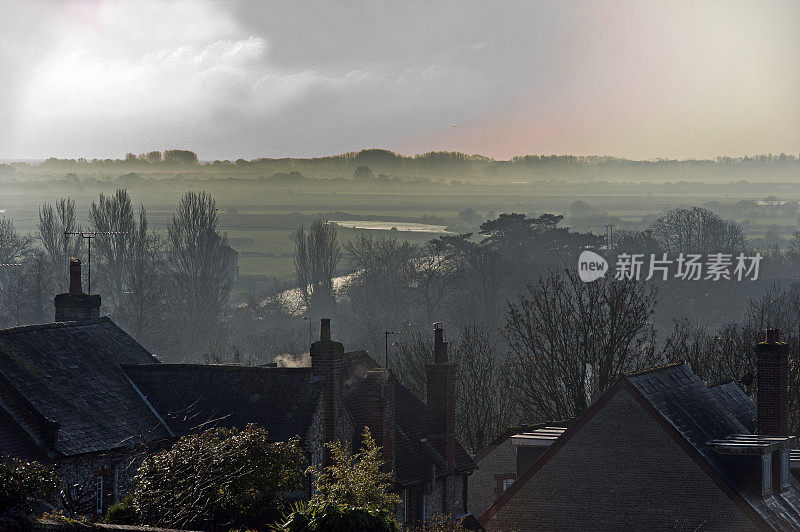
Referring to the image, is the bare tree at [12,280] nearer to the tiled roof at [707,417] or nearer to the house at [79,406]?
the house at [79,406]

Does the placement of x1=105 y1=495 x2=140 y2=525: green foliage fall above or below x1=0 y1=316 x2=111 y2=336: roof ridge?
below

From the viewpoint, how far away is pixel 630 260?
12119 centimetres

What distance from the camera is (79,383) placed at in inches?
1258

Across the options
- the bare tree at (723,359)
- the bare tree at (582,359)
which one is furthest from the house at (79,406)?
the bare tree at (723,359)

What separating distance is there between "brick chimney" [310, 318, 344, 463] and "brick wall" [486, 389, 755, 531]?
580 cm

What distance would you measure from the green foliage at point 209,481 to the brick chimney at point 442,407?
12.5m

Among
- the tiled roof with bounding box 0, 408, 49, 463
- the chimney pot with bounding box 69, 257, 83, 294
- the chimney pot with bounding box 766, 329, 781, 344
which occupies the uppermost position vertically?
the chimney pot with bounding box 69, 257, 83, 294

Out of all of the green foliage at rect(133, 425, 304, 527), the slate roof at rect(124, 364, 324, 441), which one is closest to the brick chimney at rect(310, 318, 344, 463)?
the slate roof at rect(124, 364, 324, 441)

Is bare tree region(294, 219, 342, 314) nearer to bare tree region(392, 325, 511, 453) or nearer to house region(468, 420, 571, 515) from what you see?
bare tree region(392, 325, 511, 453)

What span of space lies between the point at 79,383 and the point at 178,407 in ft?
9.97

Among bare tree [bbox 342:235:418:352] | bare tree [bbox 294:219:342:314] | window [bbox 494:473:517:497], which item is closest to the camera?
window [bbox 494:473:517:497]

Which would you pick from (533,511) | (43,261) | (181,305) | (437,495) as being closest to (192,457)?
(533,511)

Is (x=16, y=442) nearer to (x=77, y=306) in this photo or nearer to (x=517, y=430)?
(x=77, y=306)

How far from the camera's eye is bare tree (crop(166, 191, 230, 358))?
10644 cm
